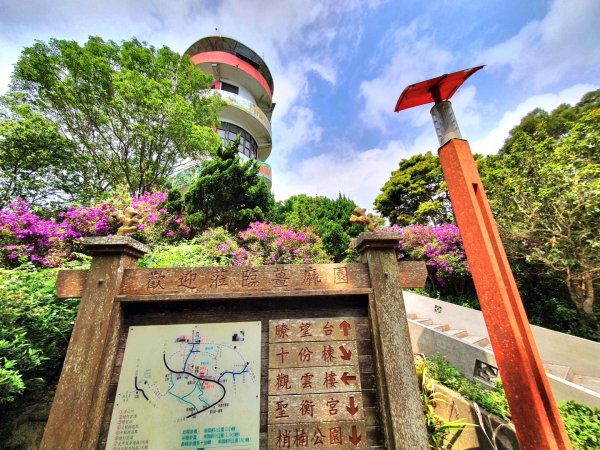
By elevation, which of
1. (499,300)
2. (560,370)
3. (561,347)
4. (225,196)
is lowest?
(560,370)

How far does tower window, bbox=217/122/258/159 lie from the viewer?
15422 millimetres

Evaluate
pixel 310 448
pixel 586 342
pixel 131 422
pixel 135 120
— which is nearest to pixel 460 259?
pixel 586 342

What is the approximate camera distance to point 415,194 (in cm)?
1484

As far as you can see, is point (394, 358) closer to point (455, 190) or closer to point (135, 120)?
point (455, 190)

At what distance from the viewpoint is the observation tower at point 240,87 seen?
1537 cm

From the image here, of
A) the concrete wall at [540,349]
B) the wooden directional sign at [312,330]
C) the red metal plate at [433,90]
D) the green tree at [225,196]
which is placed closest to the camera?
the wooden directional sign at [312,330]

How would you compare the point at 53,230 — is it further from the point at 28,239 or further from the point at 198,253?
the point at 198,253

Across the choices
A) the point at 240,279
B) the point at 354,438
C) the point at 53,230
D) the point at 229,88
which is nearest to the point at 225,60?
the point at 229,88

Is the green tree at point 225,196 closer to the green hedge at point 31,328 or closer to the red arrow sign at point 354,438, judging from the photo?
the green hedge at point 31,328

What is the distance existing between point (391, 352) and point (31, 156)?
1301cm

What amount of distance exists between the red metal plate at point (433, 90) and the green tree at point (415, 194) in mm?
11099

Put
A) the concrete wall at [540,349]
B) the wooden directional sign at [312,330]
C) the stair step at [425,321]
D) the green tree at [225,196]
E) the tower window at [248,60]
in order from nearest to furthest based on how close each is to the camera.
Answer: the wooden directional sign at [312,330] < the concrete wall at [540,349] < the stair step at [425,321] < the green tree at [225,196] < the tower window at [248,60]

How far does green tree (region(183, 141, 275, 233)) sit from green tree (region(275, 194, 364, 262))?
2.31m

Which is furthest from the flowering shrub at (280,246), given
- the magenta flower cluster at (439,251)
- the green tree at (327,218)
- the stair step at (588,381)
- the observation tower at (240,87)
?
the observation tower at (240,87)
